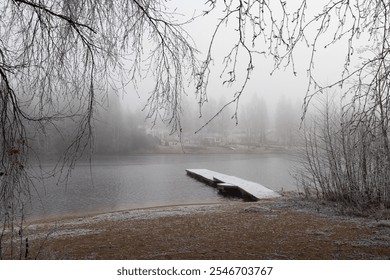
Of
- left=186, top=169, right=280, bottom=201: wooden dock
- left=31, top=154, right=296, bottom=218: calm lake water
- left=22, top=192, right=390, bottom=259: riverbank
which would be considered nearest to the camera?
left=22, top=192, right=390, bottom=259: riverbank

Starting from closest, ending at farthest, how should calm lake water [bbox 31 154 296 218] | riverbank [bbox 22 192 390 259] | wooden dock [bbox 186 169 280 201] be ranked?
1. riverbank [bbox 22 192 390 259]
2. calm lake water [bbox 31 154 296 218]
3. wooden dock [bbox 186 169 280 201]

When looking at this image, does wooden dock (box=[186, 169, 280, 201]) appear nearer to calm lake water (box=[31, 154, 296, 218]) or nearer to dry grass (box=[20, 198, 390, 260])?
calm lake water (box=[31, 154, 296, 218])

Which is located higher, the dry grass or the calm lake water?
the dry grass

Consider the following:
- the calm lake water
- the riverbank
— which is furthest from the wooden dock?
the riverbank

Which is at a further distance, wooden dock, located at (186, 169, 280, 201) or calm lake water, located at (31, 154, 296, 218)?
wooden dock, located at (186, 169, 280, 201)

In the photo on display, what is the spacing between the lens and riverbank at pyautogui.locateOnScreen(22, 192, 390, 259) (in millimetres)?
4473

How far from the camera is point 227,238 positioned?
536 centimetres

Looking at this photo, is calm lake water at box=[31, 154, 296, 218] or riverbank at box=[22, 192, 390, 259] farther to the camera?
calm lake water at box=[31, 154, 296, 218]

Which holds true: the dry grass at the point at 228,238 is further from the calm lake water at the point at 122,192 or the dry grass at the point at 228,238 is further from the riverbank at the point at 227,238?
the calm lake water at the point at 122,192

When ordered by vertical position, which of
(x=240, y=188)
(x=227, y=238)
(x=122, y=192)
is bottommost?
(x=122, y=192)

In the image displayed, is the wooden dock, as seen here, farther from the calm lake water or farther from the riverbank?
the riverbank

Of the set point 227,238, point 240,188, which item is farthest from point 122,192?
point 227,238

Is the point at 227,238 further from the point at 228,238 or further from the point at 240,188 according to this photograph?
the point at 240,188

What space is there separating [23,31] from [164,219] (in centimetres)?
525
